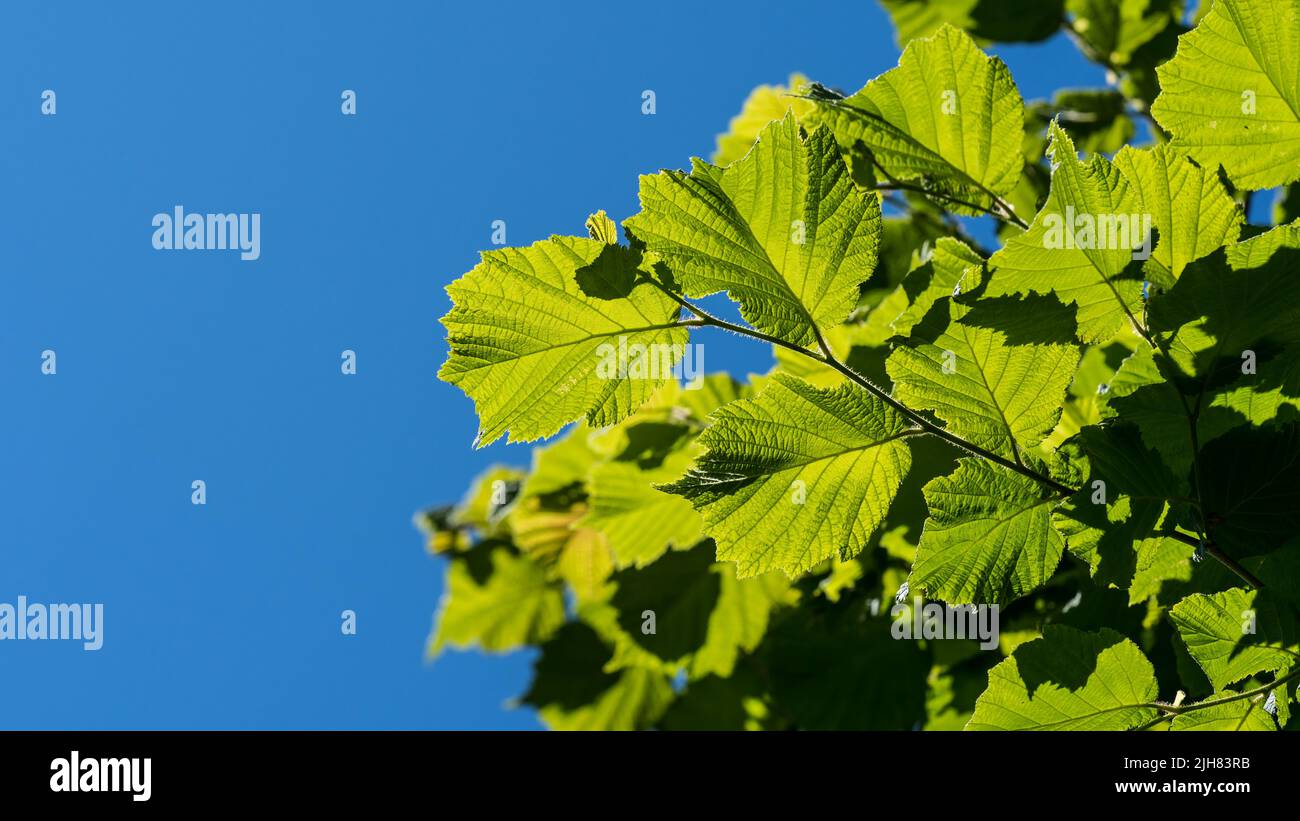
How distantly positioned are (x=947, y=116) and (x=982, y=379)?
0.56 m

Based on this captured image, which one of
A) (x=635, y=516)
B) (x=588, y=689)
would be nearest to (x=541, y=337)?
(x=635, y=516)

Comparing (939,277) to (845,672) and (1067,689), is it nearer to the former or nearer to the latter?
(1067,689)

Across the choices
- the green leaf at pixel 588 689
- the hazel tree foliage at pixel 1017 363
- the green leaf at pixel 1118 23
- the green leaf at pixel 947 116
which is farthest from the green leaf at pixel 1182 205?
the green leaf at pixel 588 689

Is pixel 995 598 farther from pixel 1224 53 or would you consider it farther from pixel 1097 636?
pixel 1224 53

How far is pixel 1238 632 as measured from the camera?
5.09 ft

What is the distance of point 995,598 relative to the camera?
1.60 m

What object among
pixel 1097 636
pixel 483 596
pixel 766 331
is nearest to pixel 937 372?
pixel 766 331

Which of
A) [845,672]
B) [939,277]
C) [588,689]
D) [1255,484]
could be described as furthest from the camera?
[588,689]

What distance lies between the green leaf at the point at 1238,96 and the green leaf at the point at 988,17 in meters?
1.74

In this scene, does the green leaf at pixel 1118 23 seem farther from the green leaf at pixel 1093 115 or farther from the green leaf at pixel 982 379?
the green leaf at pixel 982 379

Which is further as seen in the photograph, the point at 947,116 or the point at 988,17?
the point at 988,17

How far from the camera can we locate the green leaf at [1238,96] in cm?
155

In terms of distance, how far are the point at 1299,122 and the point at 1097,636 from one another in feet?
2.68
